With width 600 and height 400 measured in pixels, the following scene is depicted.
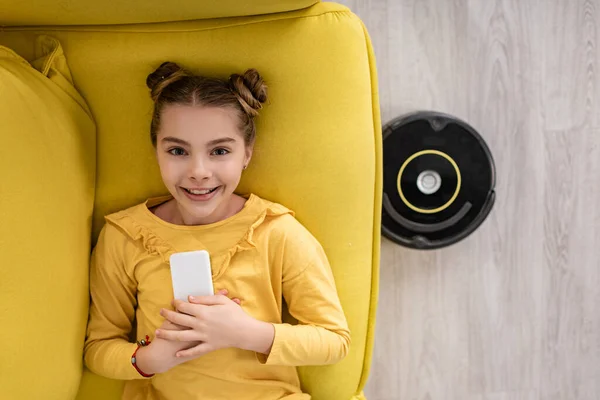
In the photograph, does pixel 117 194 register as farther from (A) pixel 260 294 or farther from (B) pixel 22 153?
(A) pixel 260 294

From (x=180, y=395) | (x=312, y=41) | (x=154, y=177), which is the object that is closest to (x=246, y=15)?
(x=312, y=41)

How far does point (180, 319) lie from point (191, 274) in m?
0.08

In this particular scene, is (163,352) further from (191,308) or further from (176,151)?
(176,151)

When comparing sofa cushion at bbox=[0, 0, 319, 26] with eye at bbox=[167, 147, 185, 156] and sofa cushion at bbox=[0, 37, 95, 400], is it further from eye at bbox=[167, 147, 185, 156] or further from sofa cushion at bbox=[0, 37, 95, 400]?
eye at bbox=[167, 147, 185, 156]

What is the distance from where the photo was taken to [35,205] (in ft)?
3.55

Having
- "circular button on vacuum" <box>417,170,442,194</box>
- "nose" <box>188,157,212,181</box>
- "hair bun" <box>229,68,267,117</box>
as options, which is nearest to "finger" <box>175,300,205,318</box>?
"nose" <box>188,157,212,181</box>

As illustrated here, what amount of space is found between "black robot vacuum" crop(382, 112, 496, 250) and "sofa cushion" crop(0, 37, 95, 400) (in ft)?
2.34

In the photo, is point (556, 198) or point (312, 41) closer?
point (312, 41)

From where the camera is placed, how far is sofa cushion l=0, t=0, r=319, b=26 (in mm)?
1129

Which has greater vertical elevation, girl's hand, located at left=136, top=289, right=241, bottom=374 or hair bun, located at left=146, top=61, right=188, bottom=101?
hair bun, located at left=146, top=61, right=188, bottom=101

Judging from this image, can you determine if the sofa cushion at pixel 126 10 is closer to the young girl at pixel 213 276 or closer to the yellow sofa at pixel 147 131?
the yellow sofa at pixel 147 131

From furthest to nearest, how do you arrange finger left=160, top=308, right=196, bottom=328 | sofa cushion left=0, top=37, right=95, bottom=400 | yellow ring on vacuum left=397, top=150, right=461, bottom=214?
yellow ring on vacuum left=397, top=150, right=461, bottom=214
finger left=160, top=308, right=196, bottom=328
sofa cushion left=0, top=37, right=95, bottom=400

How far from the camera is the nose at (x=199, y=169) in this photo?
1110 mm

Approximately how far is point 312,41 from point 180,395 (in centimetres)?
76
